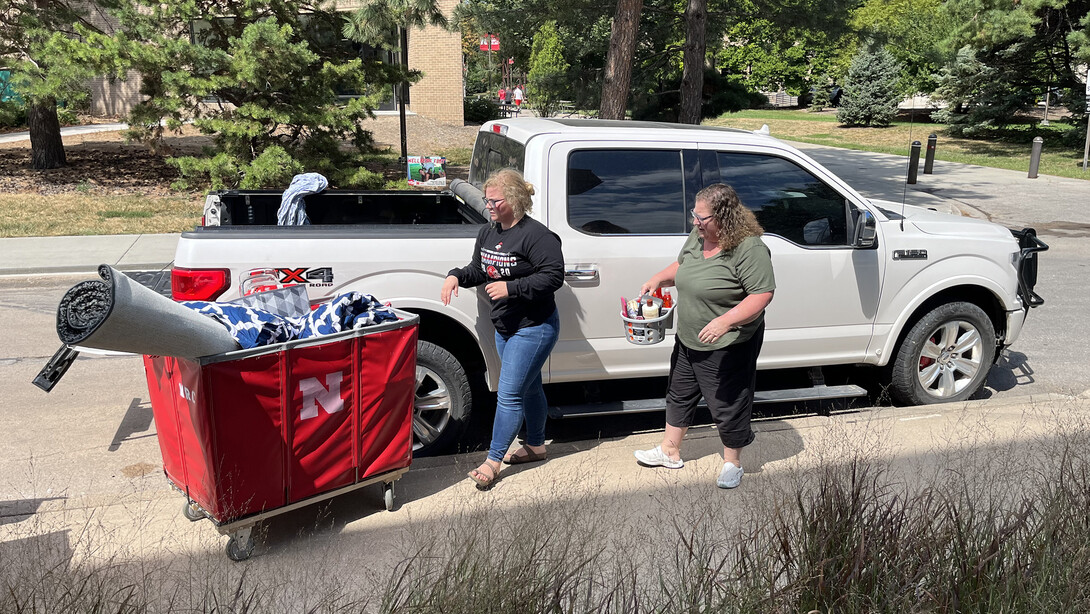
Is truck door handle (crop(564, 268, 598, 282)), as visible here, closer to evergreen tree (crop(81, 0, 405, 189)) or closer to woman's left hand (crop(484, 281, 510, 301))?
woman's left hand (crop(484, 281, 510, 301))

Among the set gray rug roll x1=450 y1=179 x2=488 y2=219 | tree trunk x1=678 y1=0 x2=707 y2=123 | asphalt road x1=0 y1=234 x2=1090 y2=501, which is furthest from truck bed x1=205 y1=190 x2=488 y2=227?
tree trunk x1=678 y1=0 x2=707 y2=123

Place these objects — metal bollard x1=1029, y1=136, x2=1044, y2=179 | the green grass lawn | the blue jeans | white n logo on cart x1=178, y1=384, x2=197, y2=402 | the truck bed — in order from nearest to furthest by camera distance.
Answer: white n logo on cart x1=178, y1=384, x2=197, y2=402, the blue jeans, the truck bed, metal bollard x1=1029, y1=136, x2=1044, y2=179, the green grass lawn

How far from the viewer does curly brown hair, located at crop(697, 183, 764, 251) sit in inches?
179

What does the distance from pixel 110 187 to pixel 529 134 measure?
14790mm

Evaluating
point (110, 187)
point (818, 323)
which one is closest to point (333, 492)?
point (818, 323)

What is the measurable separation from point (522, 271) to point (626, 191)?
1150mm

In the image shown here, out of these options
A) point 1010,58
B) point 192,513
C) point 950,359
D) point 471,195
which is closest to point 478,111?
point 1010,58

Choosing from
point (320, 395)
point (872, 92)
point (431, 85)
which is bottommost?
point (320, 395)

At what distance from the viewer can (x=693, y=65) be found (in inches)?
662

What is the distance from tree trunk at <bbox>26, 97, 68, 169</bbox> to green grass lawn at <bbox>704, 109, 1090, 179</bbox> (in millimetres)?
20197

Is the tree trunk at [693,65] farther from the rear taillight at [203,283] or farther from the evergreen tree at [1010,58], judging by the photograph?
the evergreen tree at [1010,58]

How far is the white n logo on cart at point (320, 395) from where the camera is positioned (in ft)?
13.5

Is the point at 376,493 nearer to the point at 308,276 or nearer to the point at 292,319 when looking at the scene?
the point at 292,319

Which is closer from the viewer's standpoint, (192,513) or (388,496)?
(192,513)
